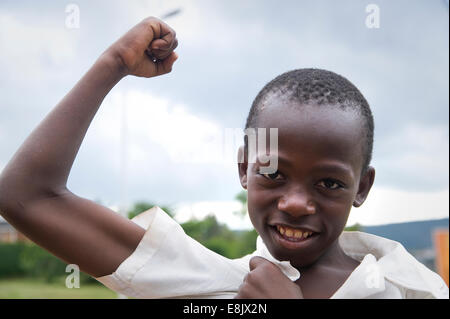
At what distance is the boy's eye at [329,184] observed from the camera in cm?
115

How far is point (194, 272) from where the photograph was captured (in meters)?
1.25

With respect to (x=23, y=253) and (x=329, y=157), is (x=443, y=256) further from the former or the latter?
(x=23, y=253)

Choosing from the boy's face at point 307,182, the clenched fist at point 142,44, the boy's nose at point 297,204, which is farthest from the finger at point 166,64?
the boy's nose at point 297,204

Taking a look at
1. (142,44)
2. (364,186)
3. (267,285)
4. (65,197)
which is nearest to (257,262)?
(267,285)

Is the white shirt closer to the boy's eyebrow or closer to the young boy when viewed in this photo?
the young boy

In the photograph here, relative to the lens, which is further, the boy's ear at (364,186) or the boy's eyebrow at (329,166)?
the boy's ear at (364,186)

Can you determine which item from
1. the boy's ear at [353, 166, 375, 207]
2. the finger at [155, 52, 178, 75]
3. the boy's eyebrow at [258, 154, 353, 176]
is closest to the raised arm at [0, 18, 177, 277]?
the finger at [155, 52, 178, 75]

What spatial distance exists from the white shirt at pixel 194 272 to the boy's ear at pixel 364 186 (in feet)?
0.45

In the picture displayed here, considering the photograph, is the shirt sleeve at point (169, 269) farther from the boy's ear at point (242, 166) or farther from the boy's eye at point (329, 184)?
the boy's eye at point (329, 184)

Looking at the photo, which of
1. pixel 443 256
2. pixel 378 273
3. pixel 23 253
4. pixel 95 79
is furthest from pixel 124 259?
pixel 23 253

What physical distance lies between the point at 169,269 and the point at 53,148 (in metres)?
0.37

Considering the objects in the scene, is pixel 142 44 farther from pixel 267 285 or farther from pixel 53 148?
pixel 267 285

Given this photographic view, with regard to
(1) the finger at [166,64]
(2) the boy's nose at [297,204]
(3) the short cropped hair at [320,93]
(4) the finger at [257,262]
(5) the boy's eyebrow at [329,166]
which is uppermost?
(1) the finger at [166,64]

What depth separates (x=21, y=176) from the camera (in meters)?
1.19
